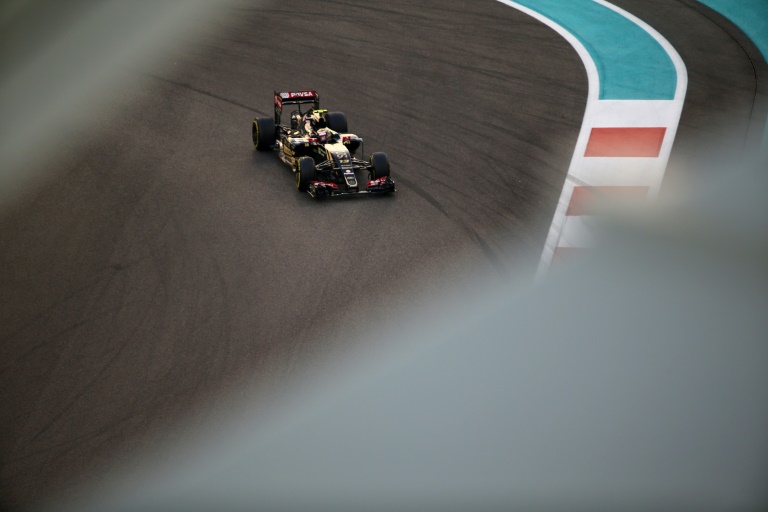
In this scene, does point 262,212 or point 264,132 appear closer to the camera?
point 262,212

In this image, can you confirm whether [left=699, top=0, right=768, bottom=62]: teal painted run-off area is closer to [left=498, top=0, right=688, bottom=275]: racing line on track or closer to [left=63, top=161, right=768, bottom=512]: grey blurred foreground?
[left=498, top=0, right=688, bottom=275]: racing line on track

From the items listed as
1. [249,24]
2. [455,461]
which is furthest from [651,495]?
[249,24]

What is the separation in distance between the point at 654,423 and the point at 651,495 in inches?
33.2

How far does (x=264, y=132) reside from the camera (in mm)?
12516

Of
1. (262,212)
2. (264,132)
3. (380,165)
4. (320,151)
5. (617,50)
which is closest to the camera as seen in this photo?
(262,212)

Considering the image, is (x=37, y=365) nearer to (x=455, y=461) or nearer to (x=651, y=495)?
(x=455, y=461)

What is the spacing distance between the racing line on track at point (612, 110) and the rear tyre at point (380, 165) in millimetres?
2328

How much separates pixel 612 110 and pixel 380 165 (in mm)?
4752

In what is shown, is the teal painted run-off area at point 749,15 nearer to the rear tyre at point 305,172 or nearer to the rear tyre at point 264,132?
the rear tyre at point 264,132

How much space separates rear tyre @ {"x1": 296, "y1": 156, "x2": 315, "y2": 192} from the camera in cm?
1130

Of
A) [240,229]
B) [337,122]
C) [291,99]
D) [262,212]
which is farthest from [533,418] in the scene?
[291,99]

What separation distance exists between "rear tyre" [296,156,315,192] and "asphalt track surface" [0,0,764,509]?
18 cm

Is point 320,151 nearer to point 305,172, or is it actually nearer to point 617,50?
point 305,172

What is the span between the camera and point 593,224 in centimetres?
1074
